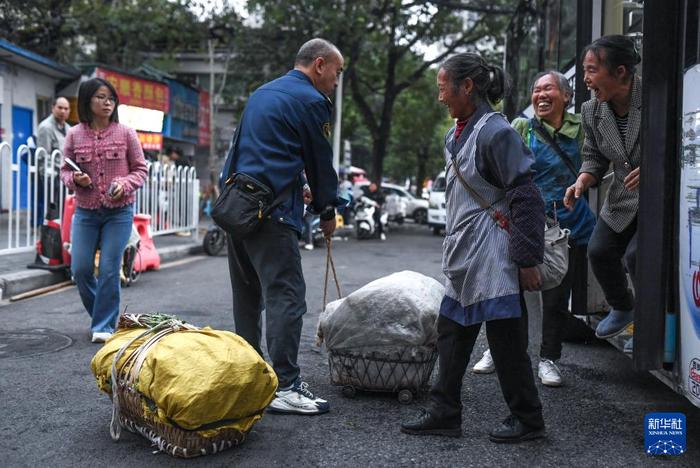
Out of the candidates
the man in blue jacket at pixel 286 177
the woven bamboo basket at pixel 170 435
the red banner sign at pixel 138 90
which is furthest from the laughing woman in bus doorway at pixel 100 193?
the red banner sign at pixel 138 90

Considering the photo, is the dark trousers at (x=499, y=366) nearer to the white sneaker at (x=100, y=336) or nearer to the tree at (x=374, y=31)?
the white sneaker at (x=100, y=336)

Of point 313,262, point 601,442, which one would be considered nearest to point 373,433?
point 601,442

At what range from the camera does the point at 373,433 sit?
342 cm

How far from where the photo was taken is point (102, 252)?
203 inches

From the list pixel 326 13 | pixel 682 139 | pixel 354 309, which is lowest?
pixel 354 309

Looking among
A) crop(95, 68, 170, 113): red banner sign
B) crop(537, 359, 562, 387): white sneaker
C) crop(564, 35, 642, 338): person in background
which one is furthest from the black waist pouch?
crop(95, 68, 170, 113): red banner sign

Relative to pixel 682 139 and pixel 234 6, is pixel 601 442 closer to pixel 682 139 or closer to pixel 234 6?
pixel 682 139

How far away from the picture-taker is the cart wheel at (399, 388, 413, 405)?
3877mm

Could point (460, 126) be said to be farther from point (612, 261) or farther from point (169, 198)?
point (169, 198)

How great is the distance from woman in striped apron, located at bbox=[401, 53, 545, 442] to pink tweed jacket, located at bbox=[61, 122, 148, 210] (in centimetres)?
269

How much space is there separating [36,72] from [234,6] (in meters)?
5.98

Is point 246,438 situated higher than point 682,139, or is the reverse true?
point 682,139

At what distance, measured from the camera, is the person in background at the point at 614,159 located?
3.71 m

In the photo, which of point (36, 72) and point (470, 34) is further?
point (470, 34)
